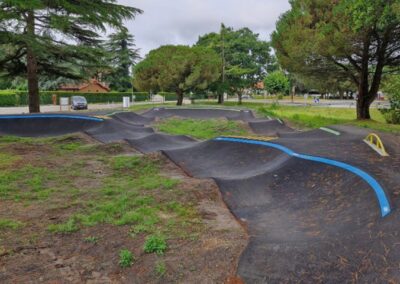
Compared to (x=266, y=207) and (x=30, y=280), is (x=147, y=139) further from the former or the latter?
(x=30, y=280)

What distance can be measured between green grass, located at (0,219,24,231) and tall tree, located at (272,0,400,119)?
15945mm

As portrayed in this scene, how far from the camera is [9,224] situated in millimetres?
5809

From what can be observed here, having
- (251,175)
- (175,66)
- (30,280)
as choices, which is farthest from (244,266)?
(175,66)

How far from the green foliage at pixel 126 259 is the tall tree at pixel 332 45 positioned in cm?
1571

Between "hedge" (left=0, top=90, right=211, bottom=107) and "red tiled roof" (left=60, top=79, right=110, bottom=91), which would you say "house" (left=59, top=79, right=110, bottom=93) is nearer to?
"red tiled roof" (left=60, top=79, right=110, bottom=91)

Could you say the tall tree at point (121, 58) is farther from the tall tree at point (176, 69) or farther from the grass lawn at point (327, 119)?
the grass lawn at point (327, 119)

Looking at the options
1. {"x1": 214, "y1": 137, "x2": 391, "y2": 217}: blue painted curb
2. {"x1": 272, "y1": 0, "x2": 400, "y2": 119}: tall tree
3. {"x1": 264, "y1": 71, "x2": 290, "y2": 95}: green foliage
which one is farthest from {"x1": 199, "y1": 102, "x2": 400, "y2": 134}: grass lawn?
{"x1": 264, "y1": 71, "x2": 290, "y2": 95}: green foliage

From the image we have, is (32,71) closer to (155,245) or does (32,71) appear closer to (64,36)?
(64,36)

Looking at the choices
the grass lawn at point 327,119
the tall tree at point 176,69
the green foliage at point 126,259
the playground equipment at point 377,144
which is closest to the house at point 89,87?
the tall tree at point 176,69

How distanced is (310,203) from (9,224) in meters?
5.07

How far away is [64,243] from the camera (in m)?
5.28

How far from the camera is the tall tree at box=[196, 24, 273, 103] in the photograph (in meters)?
48.2

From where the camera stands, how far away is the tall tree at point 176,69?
3825 centimetres

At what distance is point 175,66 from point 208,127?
17903mm
